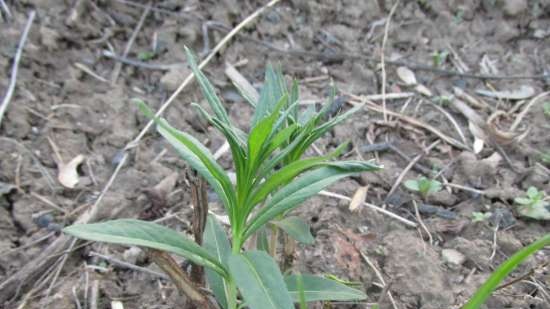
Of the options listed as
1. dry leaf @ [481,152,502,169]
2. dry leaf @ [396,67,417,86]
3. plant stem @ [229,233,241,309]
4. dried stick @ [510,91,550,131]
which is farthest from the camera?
dry leaf @ [396,67,417,86]

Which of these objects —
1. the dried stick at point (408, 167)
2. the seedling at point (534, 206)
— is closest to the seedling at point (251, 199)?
the dried stick at point (408, 167)

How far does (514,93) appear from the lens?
300 cm

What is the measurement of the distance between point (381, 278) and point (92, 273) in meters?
1.07

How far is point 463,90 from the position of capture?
305cm

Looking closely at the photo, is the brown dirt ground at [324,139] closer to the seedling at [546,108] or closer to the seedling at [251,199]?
the seedling at [546,108]

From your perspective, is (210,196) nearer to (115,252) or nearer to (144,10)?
(115,252)

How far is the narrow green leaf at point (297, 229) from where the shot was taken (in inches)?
61.9

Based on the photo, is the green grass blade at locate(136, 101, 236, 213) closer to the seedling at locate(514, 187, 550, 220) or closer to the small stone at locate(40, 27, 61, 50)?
the seedling at locate(514, 187, 550, 220)

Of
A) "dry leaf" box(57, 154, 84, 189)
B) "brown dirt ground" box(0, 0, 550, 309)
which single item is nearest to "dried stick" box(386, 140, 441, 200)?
"brown dirt ground" box(0, 0, 550, 309)

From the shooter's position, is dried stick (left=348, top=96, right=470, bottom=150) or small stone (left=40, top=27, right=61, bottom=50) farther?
small stone (left=40, top=27, right=61, bottom=50)

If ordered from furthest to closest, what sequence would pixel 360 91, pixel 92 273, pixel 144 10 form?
pixel 144 10 < pixel 360 91 < pixel 92 273

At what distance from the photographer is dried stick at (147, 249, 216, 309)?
143cm

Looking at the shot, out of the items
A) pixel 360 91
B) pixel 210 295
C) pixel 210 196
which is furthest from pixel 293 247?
pixel 360 91

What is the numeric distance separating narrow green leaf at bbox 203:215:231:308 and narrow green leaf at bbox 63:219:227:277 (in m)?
0.13
